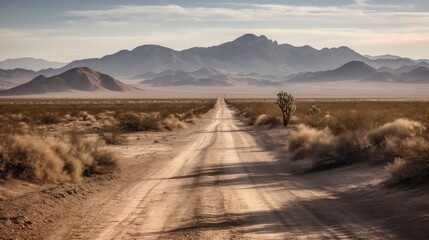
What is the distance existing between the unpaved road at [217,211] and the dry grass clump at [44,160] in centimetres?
152

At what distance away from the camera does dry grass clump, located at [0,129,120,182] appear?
41.0ft

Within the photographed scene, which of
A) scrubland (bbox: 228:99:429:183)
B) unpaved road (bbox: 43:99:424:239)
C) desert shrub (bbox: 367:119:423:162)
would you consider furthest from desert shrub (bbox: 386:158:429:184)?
desert shrub (bbox: 367:119:423:162)

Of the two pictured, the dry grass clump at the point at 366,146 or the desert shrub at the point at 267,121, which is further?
the desert shrub at the point at 267,121

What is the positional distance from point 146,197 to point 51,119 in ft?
112

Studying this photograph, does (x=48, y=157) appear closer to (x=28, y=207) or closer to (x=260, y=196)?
(x=28, y=207)

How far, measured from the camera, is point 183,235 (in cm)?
845

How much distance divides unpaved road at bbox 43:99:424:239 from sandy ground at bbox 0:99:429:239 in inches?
0.7

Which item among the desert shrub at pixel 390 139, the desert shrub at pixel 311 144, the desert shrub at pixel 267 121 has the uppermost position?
the desert shrub at pixel 390 139

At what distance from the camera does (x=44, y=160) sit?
13.3 meters

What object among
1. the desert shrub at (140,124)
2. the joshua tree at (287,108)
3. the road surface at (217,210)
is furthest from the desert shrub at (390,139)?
the desert shrub at (140,124)

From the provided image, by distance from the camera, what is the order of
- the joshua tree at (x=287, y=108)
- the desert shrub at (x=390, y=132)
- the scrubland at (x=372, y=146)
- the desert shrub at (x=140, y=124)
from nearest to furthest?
the scrubland at (x=372, y=146)
the desert shrub at (x=390, y=132)
the desert shrub at (x=140, y=124)
the joshua tree at (x=287, y=108)

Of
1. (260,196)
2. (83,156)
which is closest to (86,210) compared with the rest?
(260,196)

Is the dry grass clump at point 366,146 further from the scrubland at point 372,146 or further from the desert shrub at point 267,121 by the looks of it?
the desert shrub at point 267,121

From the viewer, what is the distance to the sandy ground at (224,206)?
859 centimetres
